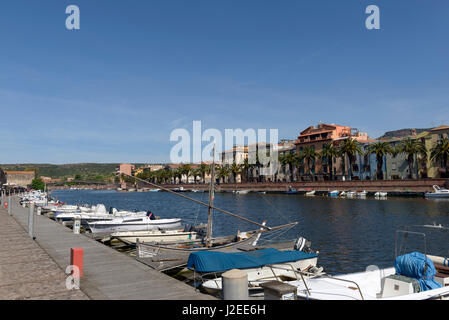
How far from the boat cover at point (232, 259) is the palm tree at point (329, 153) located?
117865 mm

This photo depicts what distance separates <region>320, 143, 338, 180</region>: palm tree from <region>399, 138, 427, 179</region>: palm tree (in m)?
25.0

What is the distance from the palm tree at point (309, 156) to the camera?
469ft

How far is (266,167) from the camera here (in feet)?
561

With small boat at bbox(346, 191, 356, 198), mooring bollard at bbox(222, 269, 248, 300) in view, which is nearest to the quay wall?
small boat at bbox(346, 191, 356, 198)

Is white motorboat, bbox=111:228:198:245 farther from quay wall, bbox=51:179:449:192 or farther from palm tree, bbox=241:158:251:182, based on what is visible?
palm tree, bbox=241:158:251:182

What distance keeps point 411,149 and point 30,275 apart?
11216 cm

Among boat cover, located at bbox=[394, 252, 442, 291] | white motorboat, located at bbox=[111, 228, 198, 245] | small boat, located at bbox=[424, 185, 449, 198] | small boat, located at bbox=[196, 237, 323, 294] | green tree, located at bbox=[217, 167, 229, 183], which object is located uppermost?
green tree, located at bbox=[217, 167, 229, 183]

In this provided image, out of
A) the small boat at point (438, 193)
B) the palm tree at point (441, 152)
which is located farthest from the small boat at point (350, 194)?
the palm tree at point (441, 152)

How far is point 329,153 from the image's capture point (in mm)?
133000

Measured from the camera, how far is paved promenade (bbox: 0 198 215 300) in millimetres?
11922

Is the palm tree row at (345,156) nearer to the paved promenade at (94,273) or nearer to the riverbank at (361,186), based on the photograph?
the riverbank at (361,186)

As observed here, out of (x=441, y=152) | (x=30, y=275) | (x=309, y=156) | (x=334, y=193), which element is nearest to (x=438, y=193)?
(x=441, y=152)
